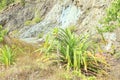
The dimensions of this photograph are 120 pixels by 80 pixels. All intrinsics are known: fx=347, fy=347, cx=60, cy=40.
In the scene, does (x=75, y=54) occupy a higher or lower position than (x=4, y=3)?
lower

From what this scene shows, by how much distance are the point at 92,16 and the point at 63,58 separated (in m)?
11.0

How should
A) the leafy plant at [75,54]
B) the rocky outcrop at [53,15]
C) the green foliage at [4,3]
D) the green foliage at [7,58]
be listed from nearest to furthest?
the leafy plant at [75,54], the green foliage at [7,58], the rocky outcrop at [53,15], the green foliage at [4,3]

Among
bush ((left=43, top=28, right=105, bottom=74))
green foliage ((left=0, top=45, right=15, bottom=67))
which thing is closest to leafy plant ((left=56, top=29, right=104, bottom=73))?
bush ((left=43, top=28, right=105, bottom=74))

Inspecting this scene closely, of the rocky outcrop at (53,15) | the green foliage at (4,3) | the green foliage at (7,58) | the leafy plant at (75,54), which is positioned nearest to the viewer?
the leafy plant at (75,54)

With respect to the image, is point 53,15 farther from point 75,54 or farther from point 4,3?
point 75,54

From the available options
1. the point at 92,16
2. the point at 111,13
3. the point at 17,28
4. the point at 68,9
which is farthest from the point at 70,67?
the point at 17,28

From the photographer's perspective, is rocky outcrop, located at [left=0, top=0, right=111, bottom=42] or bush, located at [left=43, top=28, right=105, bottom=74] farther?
rocky outcrop, located at [left=0, top=0, right=111, bottom=42]

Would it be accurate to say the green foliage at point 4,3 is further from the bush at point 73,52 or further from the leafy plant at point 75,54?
the leafy plant at point 75,54

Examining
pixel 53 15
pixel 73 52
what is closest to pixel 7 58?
pixel 73 52

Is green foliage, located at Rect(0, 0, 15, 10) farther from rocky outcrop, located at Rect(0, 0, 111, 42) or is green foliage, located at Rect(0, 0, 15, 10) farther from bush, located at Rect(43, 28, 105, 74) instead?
bush, located at Rect(43, 28, 105, 74)

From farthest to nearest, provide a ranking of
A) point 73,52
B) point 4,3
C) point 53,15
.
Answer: point 4,3, point 53,15, point 73,52

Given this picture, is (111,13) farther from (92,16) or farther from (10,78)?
(92,16)

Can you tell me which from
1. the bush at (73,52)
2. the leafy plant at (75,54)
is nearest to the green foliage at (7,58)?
the bush at (73,52)

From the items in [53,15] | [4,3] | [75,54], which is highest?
[4,3]
